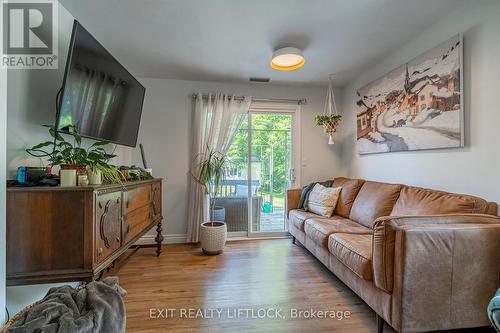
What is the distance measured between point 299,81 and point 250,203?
1961 mm

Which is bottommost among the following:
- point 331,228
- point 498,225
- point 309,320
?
point 309,320

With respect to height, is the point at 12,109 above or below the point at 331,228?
above

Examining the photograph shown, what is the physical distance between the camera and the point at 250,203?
364 cm

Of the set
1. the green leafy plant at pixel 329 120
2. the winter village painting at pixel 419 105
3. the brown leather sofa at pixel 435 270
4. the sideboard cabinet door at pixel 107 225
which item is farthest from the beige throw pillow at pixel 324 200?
the sideboard cabinet door at pixel 107 225

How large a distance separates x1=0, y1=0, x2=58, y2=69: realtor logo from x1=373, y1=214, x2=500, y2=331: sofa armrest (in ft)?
8.27

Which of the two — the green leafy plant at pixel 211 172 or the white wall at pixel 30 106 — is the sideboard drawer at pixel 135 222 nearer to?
the white wall at pixel 30 106

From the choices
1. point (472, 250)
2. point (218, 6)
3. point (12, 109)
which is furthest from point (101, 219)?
point (472, 250)

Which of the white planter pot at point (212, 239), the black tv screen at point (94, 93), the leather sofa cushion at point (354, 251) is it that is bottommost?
the white planter pot at point (212, 239)

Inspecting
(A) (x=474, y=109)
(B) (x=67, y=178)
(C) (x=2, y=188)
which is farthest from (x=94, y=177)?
(A) (x=474, y=109)

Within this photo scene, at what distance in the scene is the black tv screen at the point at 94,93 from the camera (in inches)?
58.6

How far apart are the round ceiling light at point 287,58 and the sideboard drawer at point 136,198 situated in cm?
189

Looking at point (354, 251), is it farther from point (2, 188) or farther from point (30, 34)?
point (30, 34)

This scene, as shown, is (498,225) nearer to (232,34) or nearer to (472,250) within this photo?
(472,250)

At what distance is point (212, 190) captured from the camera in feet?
11.3
